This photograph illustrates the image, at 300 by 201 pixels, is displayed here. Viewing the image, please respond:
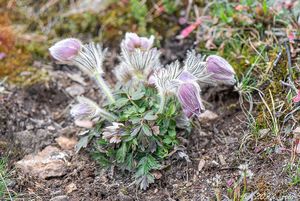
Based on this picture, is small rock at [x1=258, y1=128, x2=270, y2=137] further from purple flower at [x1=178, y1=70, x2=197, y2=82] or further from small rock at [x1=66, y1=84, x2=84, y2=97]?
small rock at [x1=66, y1=84, x2=84, y2=97]

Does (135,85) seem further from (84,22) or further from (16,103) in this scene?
(84,22)

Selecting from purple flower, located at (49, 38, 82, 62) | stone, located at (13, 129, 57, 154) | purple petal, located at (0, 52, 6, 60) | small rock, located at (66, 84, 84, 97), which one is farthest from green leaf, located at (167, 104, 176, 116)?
purple petal, located at (0, 52, 6, 60)

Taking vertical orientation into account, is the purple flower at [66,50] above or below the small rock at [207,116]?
above

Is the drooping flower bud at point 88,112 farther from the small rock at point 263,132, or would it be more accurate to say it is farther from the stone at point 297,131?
the stone at point 297,131

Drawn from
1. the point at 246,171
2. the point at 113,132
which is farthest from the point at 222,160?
the point at 113,132

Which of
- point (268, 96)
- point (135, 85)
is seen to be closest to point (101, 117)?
point (135, 85)

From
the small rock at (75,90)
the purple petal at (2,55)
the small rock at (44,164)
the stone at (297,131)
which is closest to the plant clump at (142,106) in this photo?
the small rock at (44,164)

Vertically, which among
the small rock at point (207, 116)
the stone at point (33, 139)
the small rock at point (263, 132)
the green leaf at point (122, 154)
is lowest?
the stone at point (33, 139)

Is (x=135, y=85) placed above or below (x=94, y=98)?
above
